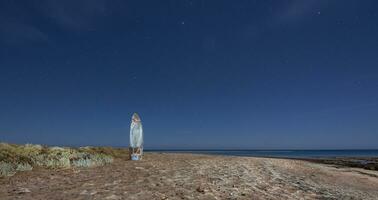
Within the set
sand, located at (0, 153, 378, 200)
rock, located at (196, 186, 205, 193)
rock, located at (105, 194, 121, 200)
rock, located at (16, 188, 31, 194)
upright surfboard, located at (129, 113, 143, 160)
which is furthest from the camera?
upright surfboard, located at (129, 113, 143, 160)

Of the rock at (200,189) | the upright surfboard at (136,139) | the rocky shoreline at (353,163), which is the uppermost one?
the upright surfboard at (136,139)

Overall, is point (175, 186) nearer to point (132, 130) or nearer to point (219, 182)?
point (219, 182)

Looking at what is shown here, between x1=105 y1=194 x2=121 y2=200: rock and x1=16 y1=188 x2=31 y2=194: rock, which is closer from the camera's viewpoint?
x1=105 y1=194 x2=121 y2=200: rock

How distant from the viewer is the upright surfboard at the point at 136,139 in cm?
1739

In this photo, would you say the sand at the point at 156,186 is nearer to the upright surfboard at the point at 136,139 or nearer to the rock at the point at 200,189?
the rock at the point at 200,189

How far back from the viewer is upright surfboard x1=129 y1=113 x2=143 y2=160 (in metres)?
17.4

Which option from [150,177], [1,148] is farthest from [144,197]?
[1,148]

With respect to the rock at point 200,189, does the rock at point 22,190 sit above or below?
above

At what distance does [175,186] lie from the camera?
917 cm

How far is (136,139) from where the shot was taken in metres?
17.7

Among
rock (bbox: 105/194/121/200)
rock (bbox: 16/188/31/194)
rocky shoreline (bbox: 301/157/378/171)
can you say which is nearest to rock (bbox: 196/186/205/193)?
rock (bbox: 105/194/121/200)

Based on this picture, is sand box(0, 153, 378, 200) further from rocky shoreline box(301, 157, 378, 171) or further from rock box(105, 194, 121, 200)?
rocky shoreline box(301, 157, 378, 171)

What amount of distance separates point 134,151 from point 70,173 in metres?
5.87

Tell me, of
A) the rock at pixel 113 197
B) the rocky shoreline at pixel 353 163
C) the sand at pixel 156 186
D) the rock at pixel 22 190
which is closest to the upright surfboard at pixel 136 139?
the sand at pixel 156 186
